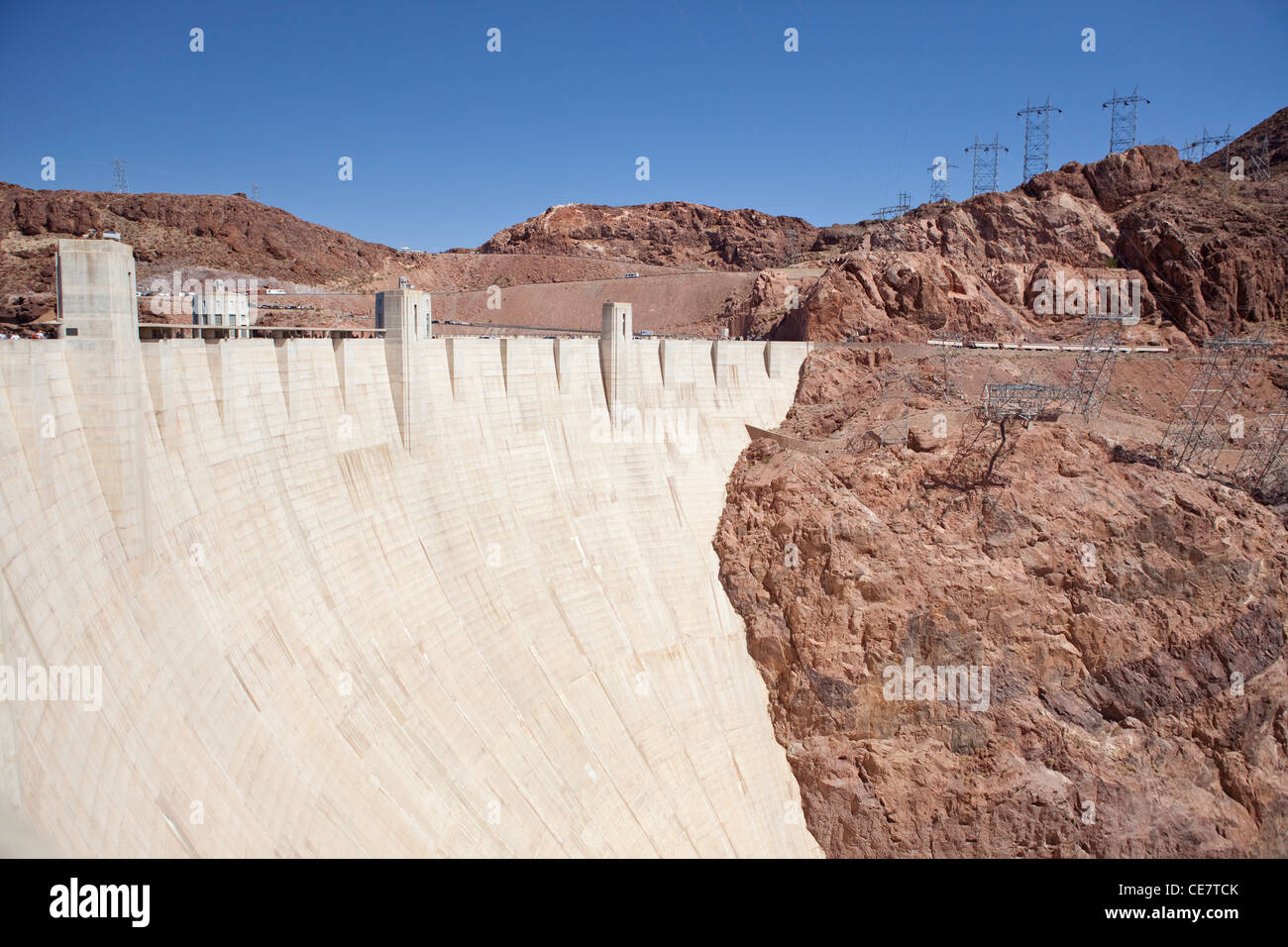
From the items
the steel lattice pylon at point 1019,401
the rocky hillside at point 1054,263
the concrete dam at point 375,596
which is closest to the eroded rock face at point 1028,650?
the steel lattice pylon at point 1019,401

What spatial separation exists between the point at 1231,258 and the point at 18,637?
49.2m

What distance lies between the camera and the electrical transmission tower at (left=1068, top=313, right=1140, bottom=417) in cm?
3259

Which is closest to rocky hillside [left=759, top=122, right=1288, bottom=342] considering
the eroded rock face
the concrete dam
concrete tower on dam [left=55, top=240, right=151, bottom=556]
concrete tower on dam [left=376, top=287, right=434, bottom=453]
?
the concrete dam

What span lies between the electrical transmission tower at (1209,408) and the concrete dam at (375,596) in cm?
1521

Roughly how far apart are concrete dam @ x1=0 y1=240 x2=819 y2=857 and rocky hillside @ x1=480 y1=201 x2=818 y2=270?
6716 cm

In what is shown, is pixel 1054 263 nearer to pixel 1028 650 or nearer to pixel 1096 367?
pixel 1096 367

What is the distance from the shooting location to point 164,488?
14.2 meters

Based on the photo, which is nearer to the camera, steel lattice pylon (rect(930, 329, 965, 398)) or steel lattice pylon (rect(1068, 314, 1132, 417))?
steel lattice pylon (rect(1068, 314, 1132, 417))

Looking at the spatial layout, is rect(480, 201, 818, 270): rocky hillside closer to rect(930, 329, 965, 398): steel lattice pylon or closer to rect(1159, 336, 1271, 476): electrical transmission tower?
rect(930, 329, 965, 398): steel lattice pylon

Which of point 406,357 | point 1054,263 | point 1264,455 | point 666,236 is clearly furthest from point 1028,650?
point 666,236

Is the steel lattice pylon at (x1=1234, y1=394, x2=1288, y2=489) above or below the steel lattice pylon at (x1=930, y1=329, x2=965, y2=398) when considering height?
below

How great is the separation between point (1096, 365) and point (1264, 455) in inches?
282
